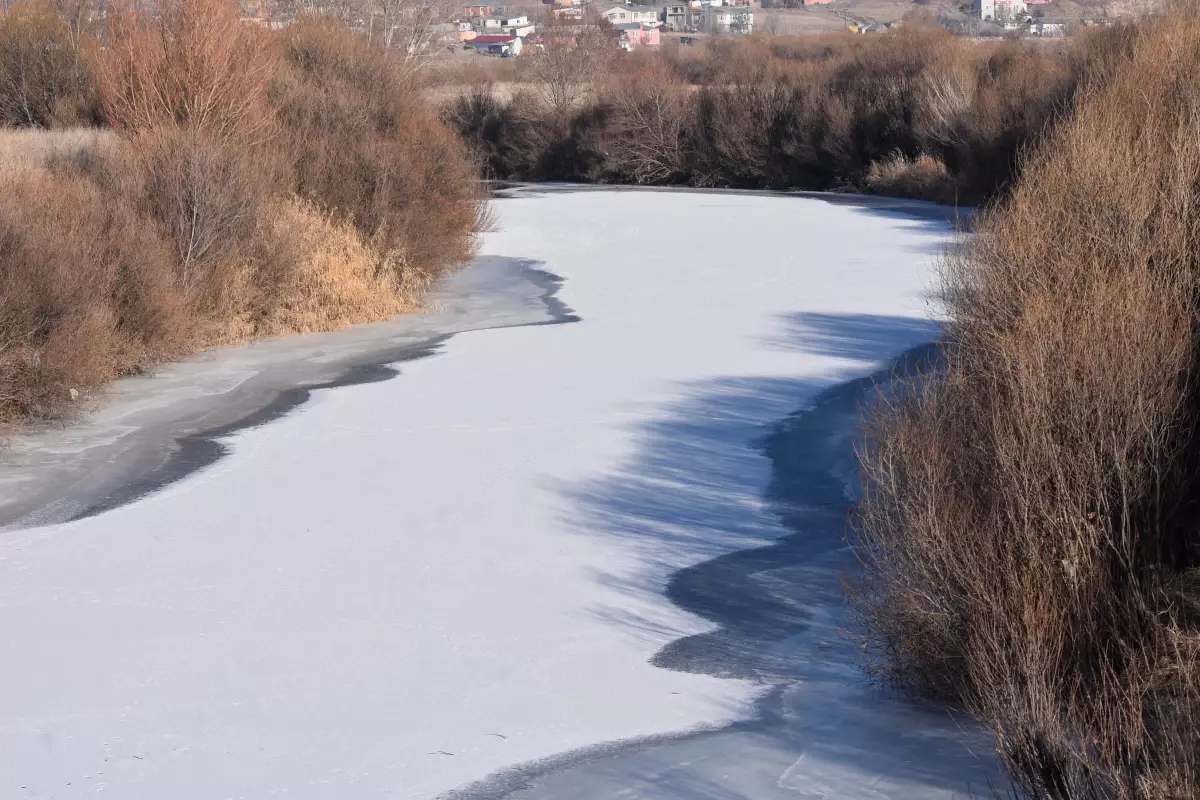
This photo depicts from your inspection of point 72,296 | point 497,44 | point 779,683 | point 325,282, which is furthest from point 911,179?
point 497,44

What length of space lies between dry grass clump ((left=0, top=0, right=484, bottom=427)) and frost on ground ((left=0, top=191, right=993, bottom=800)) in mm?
2377

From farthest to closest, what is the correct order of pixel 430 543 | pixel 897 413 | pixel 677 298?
pixel 677 298 → pixel 430 543 → pixel 897 413

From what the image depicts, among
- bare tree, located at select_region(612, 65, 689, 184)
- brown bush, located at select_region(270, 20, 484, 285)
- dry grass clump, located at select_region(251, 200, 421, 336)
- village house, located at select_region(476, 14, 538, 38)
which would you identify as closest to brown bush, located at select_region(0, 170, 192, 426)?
dry grass clump, located at select_region(251, 200, 421, 336)

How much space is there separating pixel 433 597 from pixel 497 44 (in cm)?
9813

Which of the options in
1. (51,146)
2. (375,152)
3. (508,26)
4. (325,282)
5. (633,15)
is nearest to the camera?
(325,282)

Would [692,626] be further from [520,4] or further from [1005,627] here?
[520,4]

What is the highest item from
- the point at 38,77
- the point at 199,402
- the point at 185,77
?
the point at 38,77

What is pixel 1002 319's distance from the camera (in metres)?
8.19

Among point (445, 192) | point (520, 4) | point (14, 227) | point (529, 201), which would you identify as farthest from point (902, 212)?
point (520, 4)

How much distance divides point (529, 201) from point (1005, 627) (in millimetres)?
31325

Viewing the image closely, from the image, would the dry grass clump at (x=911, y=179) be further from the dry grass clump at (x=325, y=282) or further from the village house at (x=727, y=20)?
the village house at (x=727, y=20)

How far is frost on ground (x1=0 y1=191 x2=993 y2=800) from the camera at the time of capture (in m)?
6.30

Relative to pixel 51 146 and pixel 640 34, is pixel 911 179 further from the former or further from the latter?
pixel 640 34

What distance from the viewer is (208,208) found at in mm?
17250
